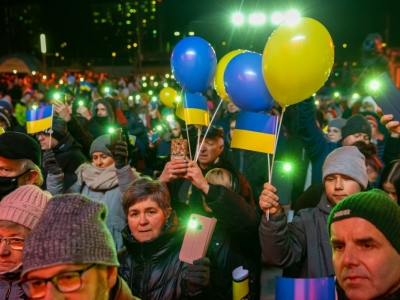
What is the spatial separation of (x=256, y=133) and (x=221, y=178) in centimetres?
59

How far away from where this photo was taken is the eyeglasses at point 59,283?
4.61ft

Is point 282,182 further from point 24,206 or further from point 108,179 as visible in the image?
point 108,179

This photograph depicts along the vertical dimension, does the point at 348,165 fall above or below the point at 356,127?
below

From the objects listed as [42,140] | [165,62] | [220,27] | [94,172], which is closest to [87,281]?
[94,172]

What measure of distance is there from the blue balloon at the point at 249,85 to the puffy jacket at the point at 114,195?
111cm

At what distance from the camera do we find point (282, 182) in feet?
8.70

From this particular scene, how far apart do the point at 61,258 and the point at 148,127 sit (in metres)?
8.32

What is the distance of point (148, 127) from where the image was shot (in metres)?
9.65

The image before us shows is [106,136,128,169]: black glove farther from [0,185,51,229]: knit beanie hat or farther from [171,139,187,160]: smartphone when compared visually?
[0,185,51,229]: knit beanie hat

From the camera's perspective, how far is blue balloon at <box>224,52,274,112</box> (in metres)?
3.17

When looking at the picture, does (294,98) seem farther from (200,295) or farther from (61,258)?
(61,258)

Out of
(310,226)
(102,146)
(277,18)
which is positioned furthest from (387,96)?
(277,18)

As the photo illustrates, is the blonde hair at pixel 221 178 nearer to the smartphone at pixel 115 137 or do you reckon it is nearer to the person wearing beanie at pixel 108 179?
the person wearing beanie at pixel 108 179

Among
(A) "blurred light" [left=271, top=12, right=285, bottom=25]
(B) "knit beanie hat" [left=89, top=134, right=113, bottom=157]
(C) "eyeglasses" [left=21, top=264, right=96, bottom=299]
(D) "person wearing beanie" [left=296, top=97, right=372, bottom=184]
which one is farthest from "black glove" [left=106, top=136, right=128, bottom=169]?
(A) "blurred light" [left=271, top=12, right=285, bottom=25]
